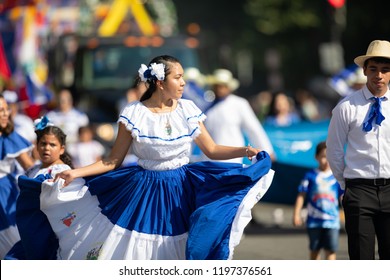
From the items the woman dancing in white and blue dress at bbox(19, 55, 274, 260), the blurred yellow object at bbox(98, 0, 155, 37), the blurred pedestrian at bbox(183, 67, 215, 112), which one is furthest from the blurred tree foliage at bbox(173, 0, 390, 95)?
the woman dancing in white and blue dress at bbox(19, 55, 274, 260)

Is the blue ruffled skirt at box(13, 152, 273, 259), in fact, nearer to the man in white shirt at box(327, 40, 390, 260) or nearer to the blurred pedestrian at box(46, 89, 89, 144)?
the man in white shirt at box(327, 40, 390, 260)

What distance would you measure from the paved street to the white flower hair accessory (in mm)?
3800

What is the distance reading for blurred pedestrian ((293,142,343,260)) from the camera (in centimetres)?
1074

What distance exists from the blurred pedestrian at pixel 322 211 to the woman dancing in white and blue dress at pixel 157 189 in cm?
249

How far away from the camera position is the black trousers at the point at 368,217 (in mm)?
7934

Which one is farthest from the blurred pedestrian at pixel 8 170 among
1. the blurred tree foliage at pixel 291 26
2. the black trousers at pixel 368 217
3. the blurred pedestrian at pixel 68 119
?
the blurred tree foliage at pixel 291 26

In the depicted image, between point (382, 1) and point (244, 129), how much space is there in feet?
70.3

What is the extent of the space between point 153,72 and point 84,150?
7.75 meters

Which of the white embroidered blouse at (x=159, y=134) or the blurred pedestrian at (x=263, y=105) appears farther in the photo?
the blurred pedestrian at (x=263, y=105)

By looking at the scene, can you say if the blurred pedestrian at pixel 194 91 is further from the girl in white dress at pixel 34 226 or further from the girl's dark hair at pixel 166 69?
the girl's dark hair at pixel 166 69
